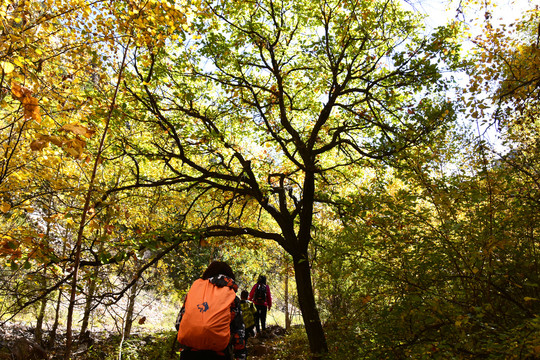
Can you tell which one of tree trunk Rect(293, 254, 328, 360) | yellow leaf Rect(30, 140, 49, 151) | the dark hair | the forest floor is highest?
yellow leaf Rect(30, 140, 49, 151)

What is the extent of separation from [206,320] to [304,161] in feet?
14.3

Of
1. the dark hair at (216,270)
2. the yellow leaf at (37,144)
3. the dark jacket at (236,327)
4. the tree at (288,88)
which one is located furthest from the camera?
the tree at (288,88)

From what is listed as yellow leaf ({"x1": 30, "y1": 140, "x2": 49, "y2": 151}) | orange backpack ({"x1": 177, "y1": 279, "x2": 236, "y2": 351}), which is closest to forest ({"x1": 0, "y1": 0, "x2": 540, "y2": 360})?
yellow leaf ({"x1": 30, "y1": 140, "x2": 49, "y2": 151})

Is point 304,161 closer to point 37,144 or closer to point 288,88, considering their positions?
point 288,88

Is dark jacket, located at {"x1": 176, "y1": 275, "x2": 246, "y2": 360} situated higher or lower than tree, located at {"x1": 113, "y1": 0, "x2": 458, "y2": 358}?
lower

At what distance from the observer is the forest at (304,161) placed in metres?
3.21

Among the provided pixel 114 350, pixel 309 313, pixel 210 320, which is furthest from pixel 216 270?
pixel 114 350

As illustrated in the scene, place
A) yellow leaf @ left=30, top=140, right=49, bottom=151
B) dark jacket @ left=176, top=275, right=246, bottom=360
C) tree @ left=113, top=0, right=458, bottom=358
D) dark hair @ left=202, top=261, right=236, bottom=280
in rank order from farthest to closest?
tree @ left=113, top=0, right=458, bottom=358, dark hair @ left=202, top=261, right=236, bottom=280, dark jacket @ left=176, top=275, right=246, bottom=360, yellow leaf @ left=30, top=140, right=49, bottom=151

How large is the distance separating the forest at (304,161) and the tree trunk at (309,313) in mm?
35

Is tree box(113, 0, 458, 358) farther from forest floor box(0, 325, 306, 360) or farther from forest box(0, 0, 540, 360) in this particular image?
forest floor box(0, 325, 306, 360)

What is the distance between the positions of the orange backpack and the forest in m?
1.06

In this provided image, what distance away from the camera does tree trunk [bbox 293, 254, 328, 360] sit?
6176mm

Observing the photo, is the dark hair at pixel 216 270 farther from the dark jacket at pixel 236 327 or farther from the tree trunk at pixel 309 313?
the tree trunk at pixel 309 313

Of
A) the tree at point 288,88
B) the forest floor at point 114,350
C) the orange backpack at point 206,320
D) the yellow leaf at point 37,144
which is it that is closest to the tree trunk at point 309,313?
the tree at point 288,88
